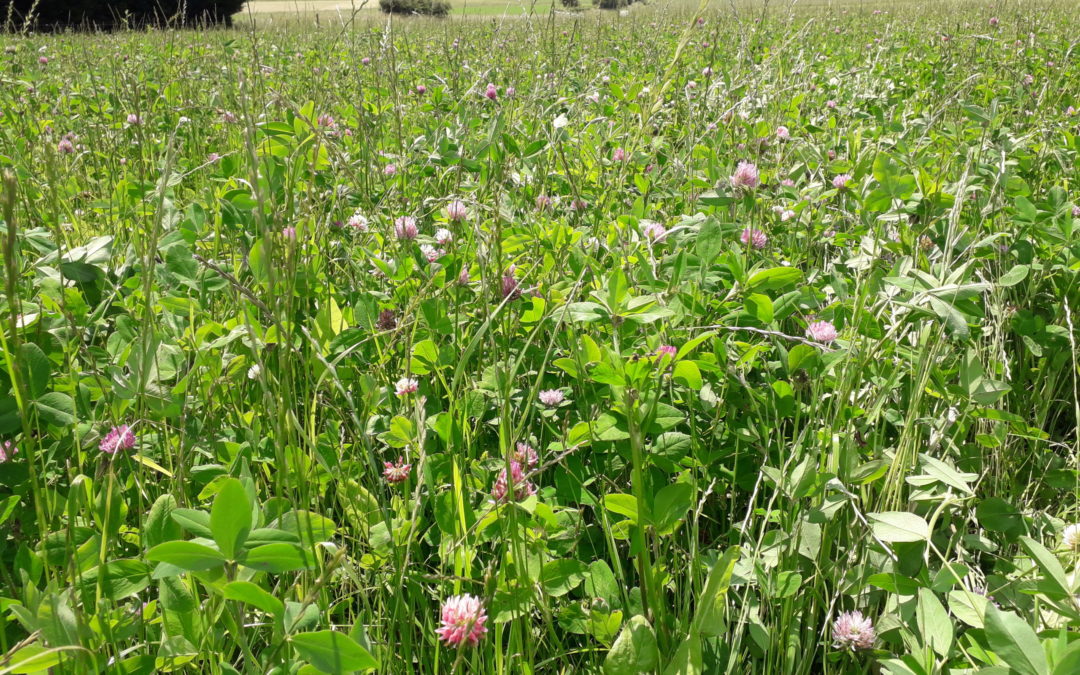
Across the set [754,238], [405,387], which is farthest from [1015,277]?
[405,387]

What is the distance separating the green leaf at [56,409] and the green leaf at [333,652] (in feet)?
1.91

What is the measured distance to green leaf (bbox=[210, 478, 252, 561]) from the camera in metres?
0.62

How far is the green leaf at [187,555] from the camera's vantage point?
2.00 ft

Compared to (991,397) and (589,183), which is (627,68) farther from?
(991,397)

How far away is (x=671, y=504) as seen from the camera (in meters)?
0.90

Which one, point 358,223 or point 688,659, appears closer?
point 688,659

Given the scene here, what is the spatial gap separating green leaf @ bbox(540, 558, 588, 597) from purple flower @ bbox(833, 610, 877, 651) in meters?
0.34

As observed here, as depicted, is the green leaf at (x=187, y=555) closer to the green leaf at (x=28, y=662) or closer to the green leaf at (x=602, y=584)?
the green leaf at (x=28, y=662)

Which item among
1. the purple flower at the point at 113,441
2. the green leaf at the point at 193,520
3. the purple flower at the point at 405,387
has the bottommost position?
the purple flower at the point at 113,441

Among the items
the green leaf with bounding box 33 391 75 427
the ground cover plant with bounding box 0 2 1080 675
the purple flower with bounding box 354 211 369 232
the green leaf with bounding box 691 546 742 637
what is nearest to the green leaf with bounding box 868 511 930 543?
the ground cover plant with bounding box 0 2 1080 675

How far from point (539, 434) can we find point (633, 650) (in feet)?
1.91

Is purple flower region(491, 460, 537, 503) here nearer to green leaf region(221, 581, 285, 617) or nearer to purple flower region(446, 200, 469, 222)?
green leaf region(221, 581, 285, 617)

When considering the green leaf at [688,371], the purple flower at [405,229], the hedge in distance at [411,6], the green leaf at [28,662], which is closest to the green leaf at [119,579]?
the green leaf at [28,662]

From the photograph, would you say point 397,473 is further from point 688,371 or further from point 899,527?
point 899,527
